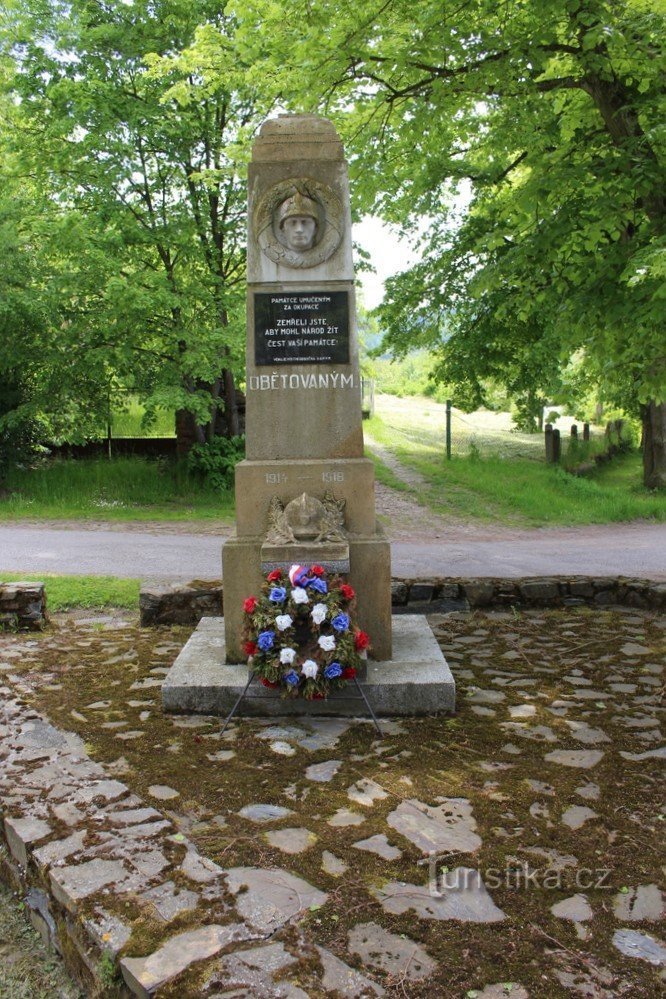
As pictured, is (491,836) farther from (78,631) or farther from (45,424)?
(45,424)

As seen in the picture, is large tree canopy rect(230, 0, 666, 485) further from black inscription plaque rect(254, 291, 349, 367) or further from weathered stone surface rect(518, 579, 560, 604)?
black inscription plaque rect(254, 291, 349, 367)

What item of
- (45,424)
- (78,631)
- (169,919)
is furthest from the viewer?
(45,424)

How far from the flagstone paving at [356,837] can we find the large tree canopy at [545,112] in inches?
152

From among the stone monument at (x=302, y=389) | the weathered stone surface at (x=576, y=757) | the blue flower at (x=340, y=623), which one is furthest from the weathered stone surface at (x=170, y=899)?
the stone monument at (x=302, y=389)

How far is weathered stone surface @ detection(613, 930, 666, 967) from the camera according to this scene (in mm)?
2672

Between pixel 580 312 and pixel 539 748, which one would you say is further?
pixel 580 312

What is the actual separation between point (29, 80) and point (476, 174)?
7.88 meters

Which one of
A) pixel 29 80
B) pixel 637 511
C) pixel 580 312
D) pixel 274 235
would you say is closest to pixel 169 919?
pixel 274 235

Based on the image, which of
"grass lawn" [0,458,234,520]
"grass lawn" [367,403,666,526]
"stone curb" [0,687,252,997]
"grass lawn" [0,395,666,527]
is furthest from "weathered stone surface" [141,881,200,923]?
"grass lawn" [367,403,666,526]

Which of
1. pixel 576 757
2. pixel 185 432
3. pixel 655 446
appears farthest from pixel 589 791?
pixel 655 446

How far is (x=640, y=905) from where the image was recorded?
2959 mm

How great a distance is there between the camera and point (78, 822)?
3.41 meters

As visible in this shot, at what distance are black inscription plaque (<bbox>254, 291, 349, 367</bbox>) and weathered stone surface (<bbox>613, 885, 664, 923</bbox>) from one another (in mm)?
3710

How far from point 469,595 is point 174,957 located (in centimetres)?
549
